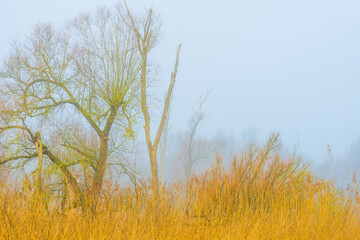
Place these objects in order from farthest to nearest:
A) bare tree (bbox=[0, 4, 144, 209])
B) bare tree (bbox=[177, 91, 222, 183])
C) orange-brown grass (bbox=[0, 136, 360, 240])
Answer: bare tree (bbox=[177, 91, 222, 183])
bare tree (bbox=[0, 4, 144, 209])
orange-brown grass (bbox=[0, 136, 360, 240])

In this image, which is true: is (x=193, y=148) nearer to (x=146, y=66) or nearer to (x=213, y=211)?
(x=146, y=66)

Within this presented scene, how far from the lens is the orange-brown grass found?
12.8ft

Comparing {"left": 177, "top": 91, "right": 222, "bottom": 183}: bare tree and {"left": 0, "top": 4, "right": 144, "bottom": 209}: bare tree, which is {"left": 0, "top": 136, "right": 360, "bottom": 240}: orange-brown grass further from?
{"left": 177, "top": 91, "right": 222, "bottom": 183}: bare tree

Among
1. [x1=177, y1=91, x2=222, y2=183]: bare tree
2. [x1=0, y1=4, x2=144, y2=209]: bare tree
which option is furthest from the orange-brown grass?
[x1=177, y1=91, x2=222, y2=183]: bare tree

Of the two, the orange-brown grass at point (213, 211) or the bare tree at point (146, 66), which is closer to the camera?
the orange-brown grass at point (213, 211)

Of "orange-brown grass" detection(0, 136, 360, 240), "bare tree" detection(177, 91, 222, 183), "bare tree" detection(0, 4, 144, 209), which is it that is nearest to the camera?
"orange-brown grass" detection(0, 136, 360, 240)

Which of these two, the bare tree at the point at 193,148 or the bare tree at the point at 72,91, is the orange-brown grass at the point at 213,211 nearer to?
the bare tree at the point at 72,91

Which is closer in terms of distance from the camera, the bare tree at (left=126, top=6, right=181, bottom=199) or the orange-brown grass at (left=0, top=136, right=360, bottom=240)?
the orange-brown grass at (left=0, top=136, right=360, bottom=240)

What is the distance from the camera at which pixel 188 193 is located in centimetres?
544

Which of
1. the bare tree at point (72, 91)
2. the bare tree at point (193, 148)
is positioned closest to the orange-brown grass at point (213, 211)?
the bare tree at point (72, 91)

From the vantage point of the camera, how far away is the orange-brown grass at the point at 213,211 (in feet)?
12.8

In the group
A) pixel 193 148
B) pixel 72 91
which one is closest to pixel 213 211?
pixel 72 91

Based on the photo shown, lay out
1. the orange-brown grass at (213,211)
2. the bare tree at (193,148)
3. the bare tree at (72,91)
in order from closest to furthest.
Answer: the orange-brown grass at (213,211)
the bare tree at (72,91)
the bare tree at (193,148)

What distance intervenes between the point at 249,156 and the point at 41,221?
146 inches
